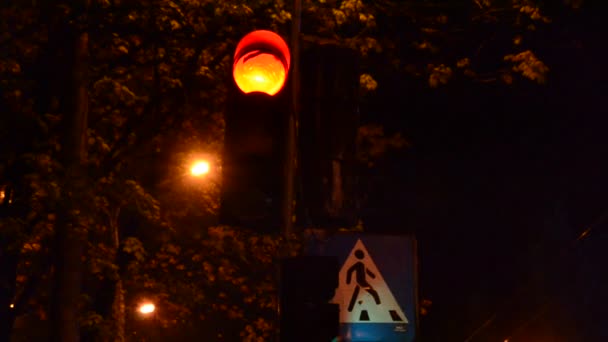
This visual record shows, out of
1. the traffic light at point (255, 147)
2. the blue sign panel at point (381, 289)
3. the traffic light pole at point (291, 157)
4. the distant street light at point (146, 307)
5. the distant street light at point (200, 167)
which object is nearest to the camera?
the traffic light at point (255, 147)

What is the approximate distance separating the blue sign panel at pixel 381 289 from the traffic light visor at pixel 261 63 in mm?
2436

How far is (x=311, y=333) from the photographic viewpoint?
15.2 feet

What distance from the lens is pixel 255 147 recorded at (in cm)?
462

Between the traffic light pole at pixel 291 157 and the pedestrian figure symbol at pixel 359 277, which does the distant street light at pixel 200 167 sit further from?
the traffic light pole at pixel 291 157

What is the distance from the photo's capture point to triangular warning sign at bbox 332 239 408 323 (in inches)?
277

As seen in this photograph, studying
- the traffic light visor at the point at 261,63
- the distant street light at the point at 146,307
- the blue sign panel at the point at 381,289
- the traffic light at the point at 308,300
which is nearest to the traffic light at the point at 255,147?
the traffic light visor at the point at 261,63

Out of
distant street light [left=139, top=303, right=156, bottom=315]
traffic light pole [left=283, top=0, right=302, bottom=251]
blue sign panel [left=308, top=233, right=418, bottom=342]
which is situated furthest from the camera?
distant street light [left=139, top=303, right=156, bottom=315]

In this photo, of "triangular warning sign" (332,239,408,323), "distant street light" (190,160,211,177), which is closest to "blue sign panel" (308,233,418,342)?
"triangular warning sign" (332,239,408,323)

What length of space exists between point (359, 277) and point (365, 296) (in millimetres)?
158

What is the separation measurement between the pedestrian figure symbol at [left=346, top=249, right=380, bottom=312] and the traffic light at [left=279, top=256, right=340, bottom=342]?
2.22 metres

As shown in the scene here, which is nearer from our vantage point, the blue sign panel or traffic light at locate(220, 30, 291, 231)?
traffic light at locate(220, 30, 291, 231)

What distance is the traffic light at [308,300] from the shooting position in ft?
15.2

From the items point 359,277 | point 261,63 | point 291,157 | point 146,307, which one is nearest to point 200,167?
point 146,307

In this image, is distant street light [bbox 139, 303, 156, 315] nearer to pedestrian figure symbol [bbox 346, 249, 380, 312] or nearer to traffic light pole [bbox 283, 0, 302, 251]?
pedestrian figure symbol [bbox 346, 249, 380, 312]
